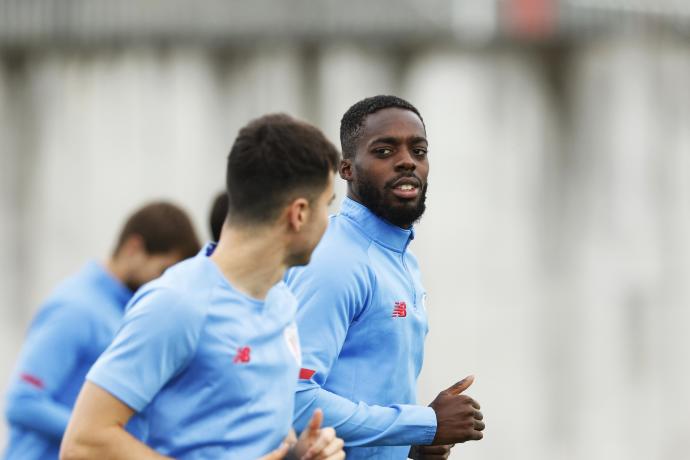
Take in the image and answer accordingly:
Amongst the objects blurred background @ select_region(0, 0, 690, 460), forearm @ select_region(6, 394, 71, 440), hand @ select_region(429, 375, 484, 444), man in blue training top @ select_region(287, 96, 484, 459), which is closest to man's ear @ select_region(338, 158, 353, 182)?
man in blue training top @ select_region(287, 96, 484, 459)

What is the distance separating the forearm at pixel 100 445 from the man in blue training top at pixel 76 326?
9.03 feet

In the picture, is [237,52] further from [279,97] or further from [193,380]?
[193,380]

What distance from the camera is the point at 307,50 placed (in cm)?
895

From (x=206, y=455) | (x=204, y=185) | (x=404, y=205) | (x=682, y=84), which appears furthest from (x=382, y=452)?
(x=682, y=84)

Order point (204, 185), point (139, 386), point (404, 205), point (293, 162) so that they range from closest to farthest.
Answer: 1. point (139, 386)
2. point (293, 162)
3. point (404, 205)
4. point (204, 185)

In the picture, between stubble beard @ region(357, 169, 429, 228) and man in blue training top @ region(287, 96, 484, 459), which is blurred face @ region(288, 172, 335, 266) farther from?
stubble beard @ region(357, 169, 429, 228)

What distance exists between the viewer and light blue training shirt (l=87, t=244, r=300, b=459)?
9.75ft

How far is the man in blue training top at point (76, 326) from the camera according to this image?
5.66m

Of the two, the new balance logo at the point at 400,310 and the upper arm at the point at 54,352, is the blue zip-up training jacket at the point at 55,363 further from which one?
the new balance logo at the point at 400,310

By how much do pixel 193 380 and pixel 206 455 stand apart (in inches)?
7.2

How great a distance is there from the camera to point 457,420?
3.95 m

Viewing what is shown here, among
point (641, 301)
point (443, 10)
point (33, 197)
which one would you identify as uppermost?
point (443, 10)

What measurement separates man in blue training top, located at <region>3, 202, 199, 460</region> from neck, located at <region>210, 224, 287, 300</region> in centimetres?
263

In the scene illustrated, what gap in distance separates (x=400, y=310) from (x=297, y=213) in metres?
0.85
